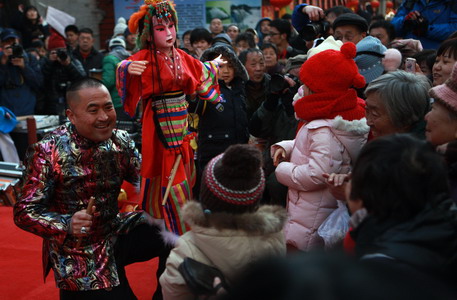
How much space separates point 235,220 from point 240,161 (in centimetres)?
20

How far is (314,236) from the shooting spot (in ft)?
8.04

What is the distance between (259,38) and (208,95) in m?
4.97

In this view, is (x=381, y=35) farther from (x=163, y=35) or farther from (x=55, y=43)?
(x=55, y=43)

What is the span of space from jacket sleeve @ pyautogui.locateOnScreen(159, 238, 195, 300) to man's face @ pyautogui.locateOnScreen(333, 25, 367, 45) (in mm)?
2507

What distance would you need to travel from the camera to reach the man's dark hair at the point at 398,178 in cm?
134

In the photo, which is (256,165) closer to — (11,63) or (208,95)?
(208,95)

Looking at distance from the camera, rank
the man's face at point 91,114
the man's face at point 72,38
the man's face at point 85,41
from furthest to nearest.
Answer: the man's face at point 72,38, the man's face at point 85,41, the man's face at point 91,114

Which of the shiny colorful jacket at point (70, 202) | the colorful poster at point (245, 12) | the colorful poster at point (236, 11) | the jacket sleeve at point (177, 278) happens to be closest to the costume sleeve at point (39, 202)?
the shiny colorful jacket at point (70, 202)

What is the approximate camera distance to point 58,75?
735cm

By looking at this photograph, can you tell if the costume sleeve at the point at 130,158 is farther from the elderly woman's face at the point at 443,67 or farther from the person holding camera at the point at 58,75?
the person holding camera at the point at 58,75

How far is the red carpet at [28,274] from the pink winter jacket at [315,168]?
1.33 meters

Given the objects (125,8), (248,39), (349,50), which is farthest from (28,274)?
(125,8)

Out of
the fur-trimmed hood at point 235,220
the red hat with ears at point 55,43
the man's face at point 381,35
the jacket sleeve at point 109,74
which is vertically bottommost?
the jacket sleeve at point 109,74

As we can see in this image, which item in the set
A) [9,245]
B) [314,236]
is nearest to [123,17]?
[9,245]
